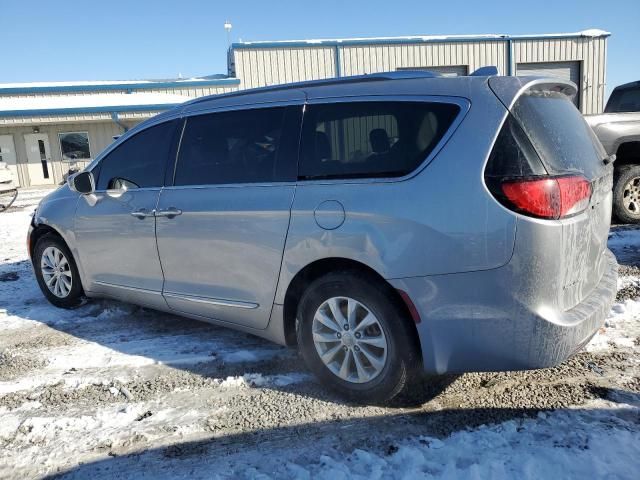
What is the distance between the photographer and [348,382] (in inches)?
127

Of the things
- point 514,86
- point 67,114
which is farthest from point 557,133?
point 67,114

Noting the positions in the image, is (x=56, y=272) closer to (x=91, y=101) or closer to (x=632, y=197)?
(x=632, y=197)

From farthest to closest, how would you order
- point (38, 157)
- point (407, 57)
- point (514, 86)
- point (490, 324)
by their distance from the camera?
point (407, 57) → point (38, 157) → point (514, 86) → point (490, 324)

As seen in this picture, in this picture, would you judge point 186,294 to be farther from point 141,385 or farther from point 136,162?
point 136,162

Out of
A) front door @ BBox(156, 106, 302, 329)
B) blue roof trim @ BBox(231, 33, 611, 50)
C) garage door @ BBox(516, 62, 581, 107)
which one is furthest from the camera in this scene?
garage door @ BBox(516, 62, 581, 107)

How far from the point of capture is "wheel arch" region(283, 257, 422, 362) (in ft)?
9.76

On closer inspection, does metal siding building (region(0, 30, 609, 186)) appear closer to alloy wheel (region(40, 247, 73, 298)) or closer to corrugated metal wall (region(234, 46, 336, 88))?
corrugated metal wall (region(234, 46, 336, 88))

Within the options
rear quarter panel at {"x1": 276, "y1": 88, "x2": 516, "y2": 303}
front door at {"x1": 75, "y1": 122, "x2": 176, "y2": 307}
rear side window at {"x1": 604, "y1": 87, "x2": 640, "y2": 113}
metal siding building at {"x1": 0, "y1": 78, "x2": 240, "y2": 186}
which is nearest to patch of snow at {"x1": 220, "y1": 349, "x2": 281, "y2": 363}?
front door at {"x1": 75, "y1": 122, "x2": 176, "y2": 307}

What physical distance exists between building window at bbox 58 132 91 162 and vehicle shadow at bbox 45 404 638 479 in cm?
2269

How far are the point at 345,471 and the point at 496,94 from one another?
2058 millimetres

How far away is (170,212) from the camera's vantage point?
157 inches

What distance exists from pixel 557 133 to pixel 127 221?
10.6 feet

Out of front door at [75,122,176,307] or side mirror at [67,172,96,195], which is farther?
side mirror at [67,172,96,195]

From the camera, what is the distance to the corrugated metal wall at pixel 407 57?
22438mm
